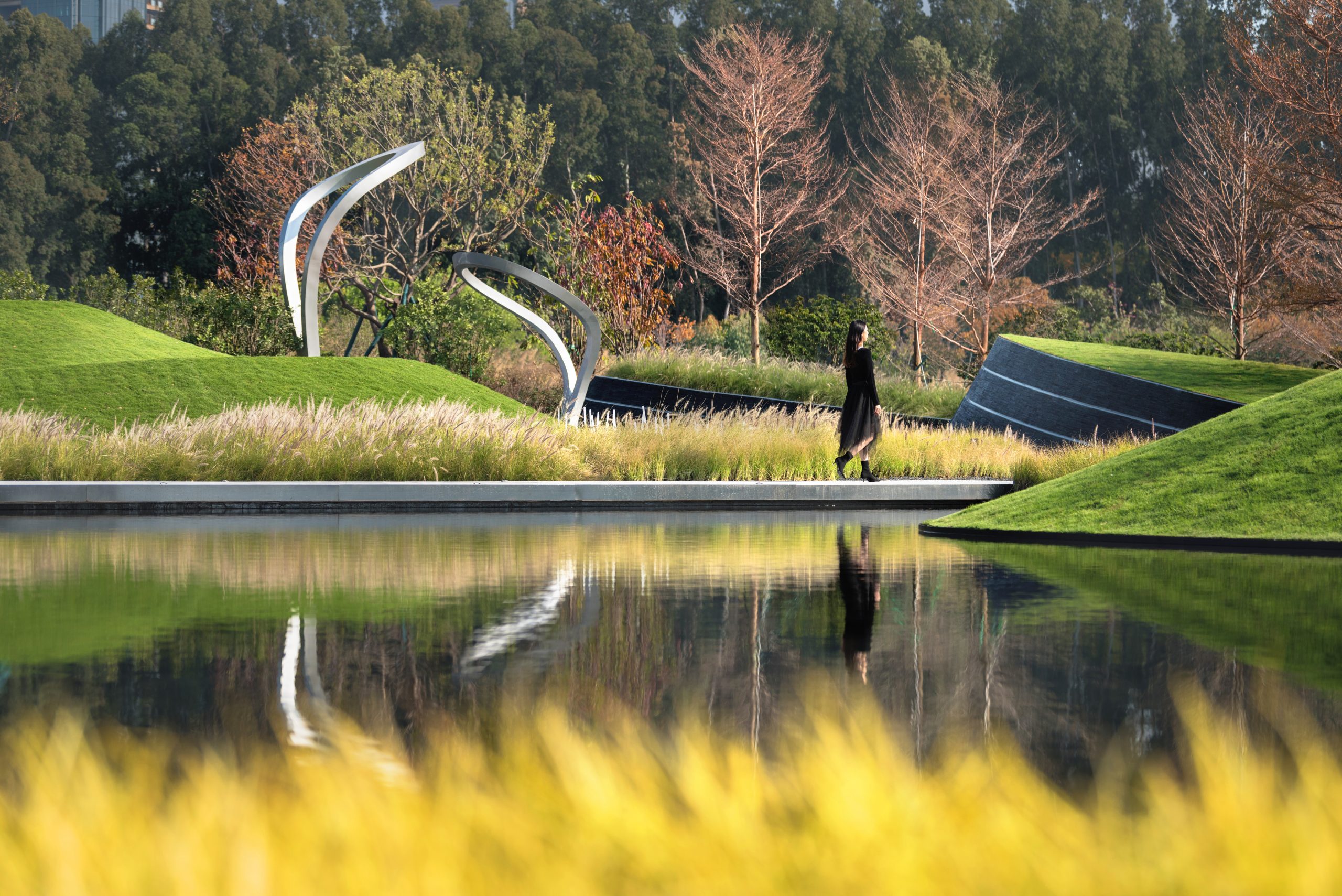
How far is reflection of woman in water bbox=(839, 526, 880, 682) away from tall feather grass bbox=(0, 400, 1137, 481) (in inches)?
233

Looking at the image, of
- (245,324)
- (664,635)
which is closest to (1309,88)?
(245,324)

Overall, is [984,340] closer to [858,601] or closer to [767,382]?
[767,382]

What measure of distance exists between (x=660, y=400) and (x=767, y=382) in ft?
7.32

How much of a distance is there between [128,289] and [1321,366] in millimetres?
38211

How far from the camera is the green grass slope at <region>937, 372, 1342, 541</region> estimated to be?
11.0m

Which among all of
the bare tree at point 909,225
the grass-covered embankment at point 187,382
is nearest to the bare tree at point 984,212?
the bare tree at point 909,225

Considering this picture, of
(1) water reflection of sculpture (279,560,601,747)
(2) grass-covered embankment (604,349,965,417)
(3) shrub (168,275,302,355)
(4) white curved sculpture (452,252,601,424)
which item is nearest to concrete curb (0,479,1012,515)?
(1) water reflection of sculpture (279,560,601,747)

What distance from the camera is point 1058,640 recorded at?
6.75 meters

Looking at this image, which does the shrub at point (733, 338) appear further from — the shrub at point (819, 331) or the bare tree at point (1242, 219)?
the bare tree at point (1242, 219)

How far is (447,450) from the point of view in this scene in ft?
54.9

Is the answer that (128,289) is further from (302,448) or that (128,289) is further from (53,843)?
(53,843)

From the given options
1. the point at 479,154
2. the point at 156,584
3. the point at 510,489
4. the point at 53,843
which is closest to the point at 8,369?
the point at 510,489

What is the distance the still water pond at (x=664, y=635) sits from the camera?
517 centimetres

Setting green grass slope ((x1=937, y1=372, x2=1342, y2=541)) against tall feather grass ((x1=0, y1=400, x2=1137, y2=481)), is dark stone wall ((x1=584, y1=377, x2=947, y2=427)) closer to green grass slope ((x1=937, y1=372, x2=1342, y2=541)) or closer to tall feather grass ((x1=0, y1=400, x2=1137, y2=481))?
tall feather grass ((x1=0, y1=400, x2=1137, y2=481))
